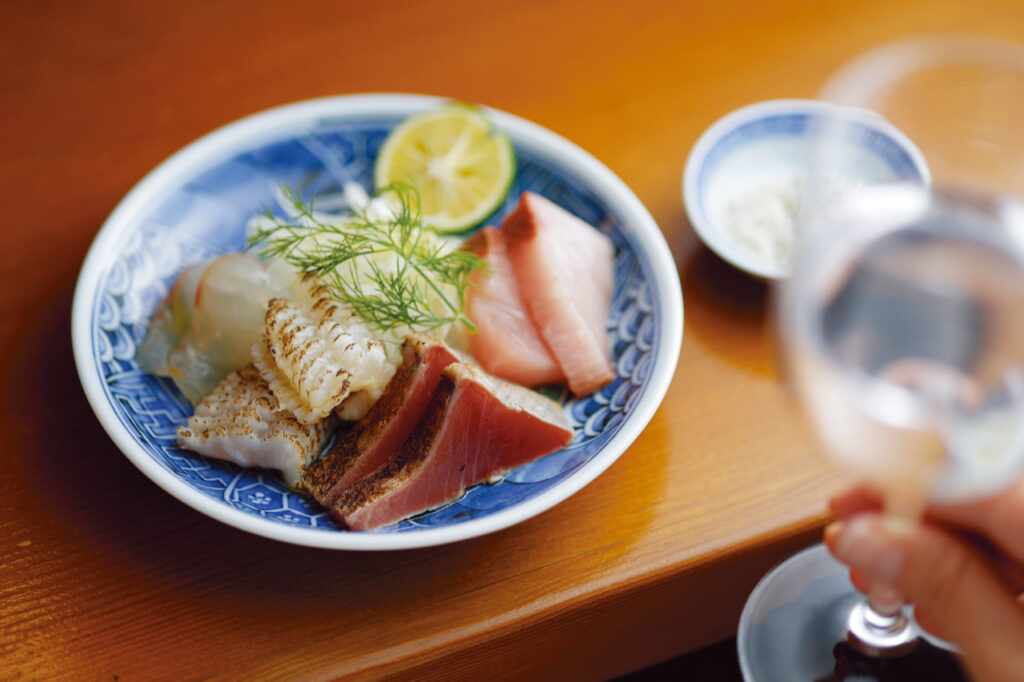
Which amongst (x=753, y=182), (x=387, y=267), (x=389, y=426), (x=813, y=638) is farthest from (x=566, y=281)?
(x=813, y=638)

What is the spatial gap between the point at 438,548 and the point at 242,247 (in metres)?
0.66

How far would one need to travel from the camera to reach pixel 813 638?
1.13 meters

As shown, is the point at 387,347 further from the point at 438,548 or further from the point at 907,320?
the point at 907,320

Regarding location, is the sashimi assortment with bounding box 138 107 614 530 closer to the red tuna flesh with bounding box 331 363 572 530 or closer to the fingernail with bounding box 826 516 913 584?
the red tuna flesh with bounding box 331 363 572 530

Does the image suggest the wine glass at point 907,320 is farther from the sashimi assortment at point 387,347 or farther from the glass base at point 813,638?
the sashimi assortment at point 387,347

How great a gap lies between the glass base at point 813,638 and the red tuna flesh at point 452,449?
381mm

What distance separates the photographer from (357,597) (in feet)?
3.51

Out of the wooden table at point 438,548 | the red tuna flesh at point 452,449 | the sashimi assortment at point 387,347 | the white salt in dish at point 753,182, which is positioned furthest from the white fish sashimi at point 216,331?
the white salt in dish at point 753,182

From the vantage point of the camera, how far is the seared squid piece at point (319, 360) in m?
1.08

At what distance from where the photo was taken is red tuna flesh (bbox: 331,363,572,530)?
1064mm

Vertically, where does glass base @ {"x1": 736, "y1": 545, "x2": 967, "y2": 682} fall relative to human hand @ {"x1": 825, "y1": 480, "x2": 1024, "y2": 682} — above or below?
below

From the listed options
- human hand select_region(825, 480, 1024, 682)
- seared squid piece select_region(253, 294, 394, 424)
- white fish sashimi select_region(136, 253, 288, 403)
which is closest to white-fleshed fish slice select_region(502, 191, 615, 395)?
seared squid piece select_region(253, 294, 394, 424)

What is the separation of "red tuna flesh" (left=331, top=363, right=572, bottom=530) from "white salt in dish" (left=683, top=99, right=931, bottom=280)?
0.49 metres

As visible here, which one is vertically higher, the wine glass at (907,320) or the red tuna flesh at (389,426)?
the wine glass at (907,320)
